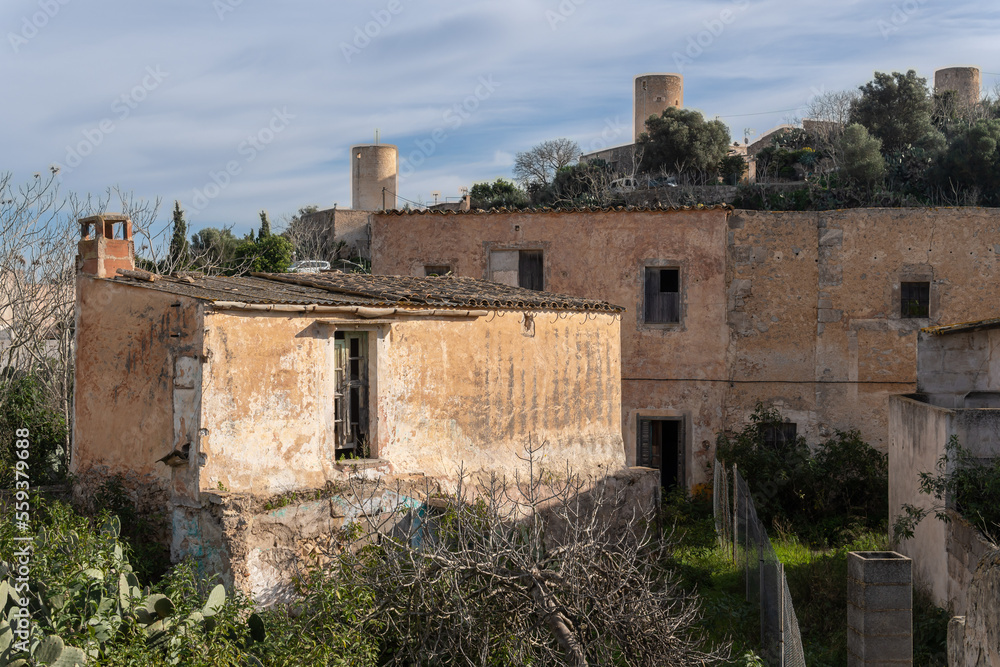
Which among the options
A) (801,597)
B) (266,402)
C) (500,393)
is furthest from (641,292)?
(266,402)

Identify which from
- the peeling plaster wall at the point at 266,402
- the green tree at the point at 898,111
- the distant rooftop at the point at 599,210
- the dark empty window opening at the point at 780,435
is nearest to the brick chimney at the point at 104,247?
the peeling plaster wall at the point at 266,402

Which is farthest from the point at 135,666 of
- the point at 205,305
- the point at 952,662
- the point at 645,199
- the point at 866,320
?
the point at 645,199

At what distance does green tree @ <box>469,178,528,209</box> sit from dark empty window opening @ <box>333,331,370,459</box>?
24796mm

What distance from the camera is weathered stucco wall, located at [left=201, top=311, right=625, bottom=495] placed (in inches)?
344

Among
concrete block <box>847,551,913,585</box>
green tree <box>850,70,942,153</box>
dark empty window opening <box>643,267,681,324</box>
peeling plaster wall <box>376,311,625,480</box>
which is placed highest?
green tree <box>850,70,942,153</box>

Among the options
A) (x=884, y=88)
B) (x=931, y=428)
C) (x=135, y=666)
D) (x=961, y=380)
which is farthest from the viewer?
(x=884, y=88)

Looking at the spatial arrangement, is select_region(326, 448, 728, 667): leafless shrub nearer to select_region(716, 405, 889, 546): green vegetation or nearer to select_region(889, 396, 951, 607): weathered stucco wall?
select_region(889, 396, 951, 607): weathered stucco wall

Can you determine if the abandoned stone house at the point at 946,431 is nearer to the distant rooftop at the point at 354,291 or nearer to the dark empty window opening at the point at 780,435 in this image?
the dark empty window opening at the point at 780,435

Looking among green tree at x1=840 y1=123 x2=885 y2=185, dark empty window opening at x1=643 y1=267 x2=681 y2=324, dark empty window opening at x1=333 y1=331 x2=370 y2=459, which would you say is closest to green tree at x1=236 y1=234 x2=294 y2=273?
dark empty window opening at x1=643 y1=267 x2=681 y2=324

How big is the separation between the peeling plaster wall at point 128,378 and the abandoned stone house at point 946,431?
7.48m

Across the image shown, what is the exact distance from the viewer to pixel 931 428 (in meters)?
10.3

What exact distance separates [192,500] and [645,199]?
24.3m

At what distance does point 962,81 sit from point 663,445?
1456 inches

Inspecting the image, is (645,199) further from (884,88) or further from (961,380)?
(961,380)
